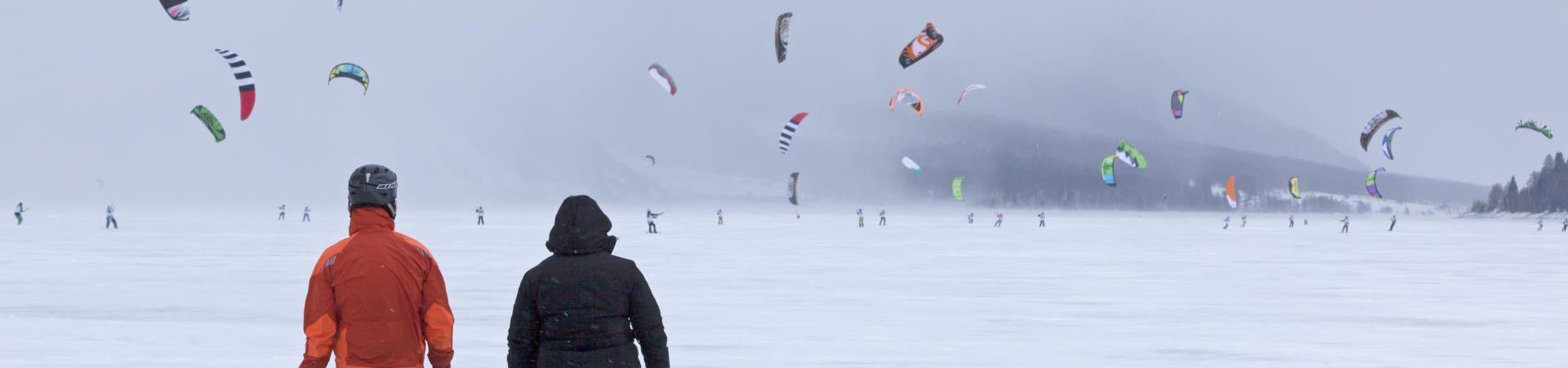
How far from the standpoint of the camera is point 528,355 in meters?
4.56

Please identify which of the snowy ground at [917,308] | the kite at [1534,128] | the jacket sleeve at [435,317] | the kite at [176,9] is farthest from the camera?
the kite at [1534,128]

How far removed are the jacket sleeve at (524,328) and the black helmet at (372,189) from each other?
443 mm

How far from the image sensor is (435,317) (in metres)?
4.61

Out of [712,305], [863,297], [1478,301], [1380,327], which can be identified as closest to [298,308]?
[712,305]

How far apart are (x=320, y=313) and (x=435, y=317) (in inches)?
12.8

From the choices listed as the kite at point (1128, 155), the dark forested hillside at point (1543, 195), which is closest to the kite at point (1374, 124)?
the kite at point (1128, 155)

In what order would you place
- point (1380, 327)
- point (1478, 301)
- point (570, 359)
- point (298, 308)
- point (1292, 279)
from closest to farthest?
point (570, 359)
point (1380, 327)
point (298, 308)
point (1478, 301)
point (1292, 279)

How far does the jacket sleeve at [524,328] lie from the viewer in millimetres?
4496

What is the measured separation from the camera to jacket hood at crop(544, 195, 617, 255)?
433 cm

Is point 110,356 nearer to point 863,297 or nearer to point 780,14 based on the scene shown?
point 863,297

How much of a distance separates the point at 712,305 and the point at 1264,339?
5419 mm

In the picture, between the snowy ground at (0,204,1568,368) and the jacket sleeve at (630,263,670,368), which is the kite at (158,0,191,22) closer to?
the snowy ground at (0,204,1568,368)

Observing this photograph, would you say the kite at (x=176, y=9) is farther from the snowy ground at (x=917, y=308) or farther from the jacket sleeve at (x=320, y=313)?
the jacket sleeve at (x=320, y=313)

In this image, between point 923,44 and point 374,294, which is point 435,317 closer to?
point 374,294
